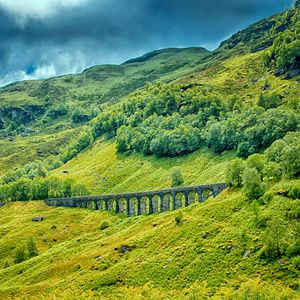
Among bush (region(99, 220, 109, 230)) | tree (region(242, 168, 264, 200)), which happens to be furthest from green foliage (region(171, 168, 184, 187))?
tree (region(242, 168, 264, 200))

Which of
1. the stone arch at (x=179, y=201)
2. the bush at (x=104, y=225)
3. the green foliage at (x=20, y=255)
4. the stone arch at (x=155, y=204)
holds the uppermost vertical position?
the stone arch at (x=179, y=201)

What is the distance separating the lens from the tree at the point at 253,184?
95312 millimetres

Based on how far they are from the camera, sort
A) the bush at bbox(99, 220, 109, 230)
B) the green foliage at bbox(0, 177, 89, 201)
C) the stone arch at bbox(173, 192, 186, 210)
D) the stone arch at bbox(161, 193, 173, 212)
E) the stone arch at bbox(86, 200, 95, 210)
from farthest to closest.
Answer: the green foliage at bbox(0, 177, 89, 201)
the stone arch at bbox(86, 200, 95, 210)
the stone arch at bbox(161, 193, 173, 212)
the bush at bbox(99, 220, 109, 230)
the stone arch at bbox(173, 192, 186, 210)

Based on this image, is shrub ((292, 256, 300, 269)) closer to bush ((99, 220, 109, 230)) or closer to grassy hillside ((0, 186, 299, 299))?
grassy hillside ((0, 186, 299, 299))

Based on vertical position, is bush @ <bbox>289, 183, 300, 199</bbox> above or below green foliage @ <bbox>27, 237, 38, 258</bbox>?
above

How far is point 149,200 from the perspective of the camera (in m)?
143

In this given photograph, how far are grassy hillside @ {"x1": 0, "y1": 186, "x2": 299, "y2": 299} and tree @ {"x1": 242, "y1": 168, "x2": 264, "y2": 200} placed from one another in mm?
2475

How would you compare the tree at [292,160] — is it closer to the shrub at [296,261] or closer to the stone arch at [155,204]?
the shrub at [296,261]

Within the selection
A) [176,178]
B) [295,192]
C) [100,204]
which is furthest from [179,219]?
[100,204]

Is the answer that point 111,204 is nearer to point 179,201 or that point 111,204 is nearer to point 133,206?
point 133,206

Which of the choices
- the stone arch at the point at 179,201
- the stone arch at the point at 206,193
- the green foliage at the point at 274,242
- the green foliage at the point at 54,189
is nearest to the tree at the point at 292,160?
the green foliage at the point at 274,242

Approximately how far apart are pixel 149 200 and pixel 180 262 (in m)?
58.3

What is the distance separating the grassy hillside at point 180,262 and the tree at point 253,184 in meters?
2.48

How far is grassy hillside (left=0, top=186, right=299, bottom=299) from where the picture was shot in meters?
72.2
